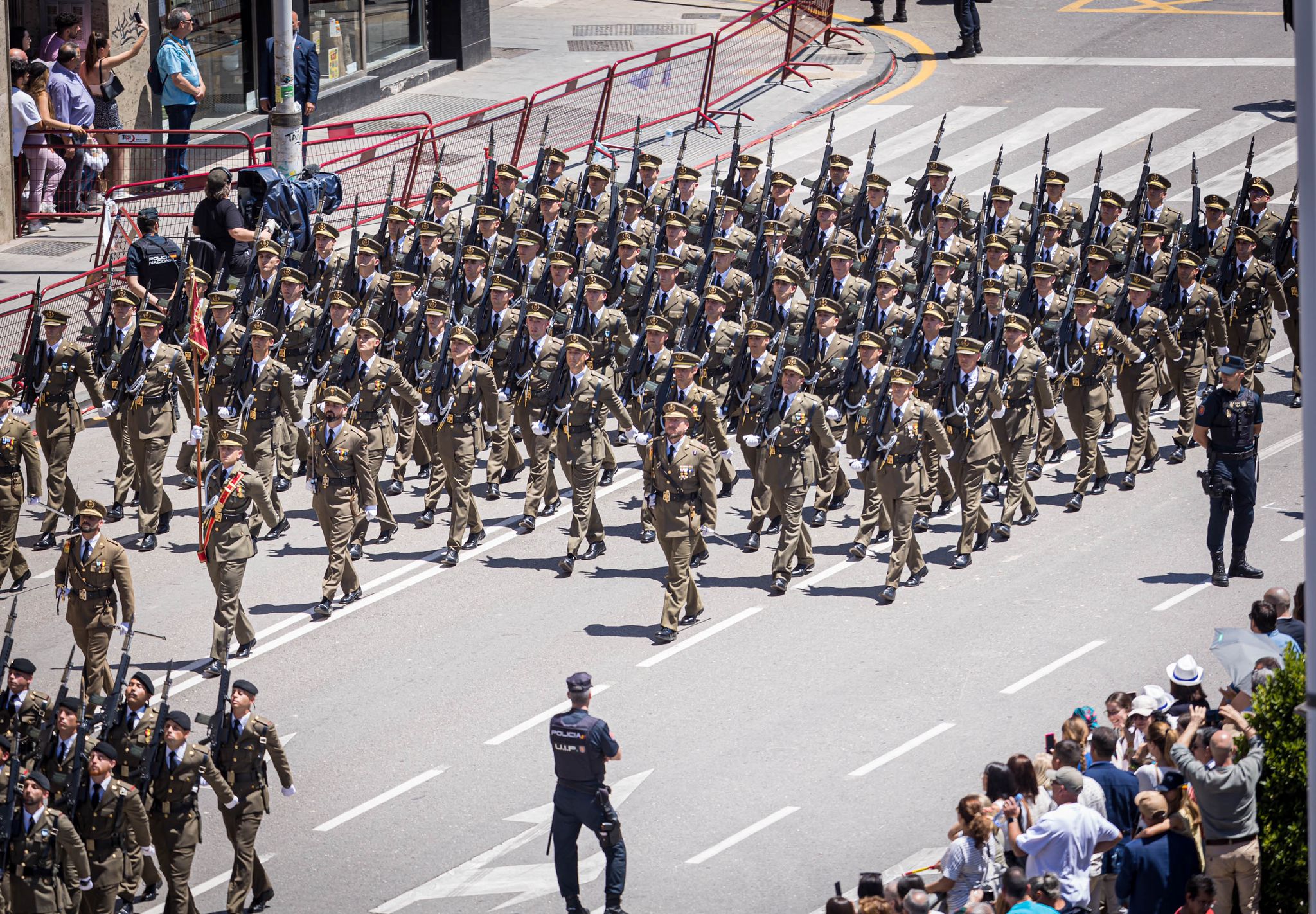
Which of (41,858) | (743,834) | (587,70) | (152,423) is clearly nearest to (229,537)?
(152,423)

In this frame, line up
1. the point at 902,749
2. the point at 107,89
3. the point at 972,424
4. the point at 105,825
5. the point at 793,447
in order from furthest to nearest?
the point at 107,89
the point at 972,424
the point at 793,447
the point at 902,749
the point at 105,825

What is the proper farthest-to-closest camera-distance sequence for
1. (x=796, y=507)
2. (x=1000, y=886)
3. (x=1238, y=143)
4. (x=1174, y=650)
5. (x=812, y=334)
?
1. (x=1238, y=143)
2. (x=812, y=334)
3. (x=796, y=507)
4. (x=1174, y=650)
5. (x=1000, y=886)

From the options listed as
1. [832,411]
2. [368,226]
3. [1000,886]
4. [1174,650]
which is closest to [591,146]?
[368,226]

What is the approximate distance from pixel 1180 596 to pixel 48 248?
608 inches

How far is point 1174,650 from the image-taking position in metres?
16.1

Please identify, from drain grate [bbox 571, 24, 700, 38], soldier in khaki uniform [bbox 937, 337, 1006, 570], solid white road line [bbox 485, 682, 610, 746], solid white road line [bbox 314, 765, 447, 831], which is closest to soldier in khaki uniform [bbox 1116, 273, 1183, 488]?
soldier in khaki uniform [bbox 937, 337, 1006, 570]

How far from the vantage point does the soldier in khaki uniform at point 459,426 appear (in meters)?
18.6

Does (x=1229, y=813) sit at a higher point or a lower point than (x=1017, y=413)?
higher

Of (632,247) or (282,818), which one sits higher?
(632,247)

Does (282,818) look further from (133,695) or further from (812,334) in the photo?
(812,334)

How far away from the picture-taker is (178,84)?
88.8 ft

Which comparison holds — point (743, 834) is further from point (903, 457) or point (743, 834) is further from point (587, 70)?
point (587, 70)

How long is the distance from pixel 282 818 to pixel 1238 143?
18.9 metres

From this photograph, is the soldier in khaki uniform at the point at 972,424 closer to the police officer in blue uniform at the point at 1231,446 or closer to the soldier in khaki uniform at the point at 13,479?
the police officer in blue uniform at the point at 1231,446
